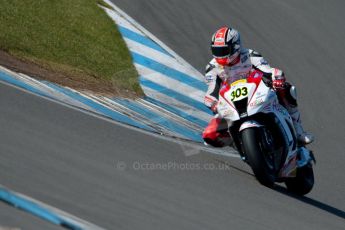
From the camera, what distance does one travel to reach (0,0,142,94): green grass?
12.0m

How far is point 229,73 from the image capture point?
847 cm

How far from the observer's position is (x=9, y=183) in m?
5.43

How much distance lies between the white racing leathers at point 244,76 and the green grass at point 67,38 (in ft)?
7.99

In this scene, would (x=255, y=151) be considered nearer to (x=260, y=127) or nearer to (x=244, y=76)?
(x=260, y=127)

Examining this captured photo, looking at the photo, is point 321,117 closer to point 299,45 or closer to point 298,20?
point 299,45

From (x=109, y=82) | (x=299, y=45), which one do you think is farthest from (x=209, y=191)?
(x=299, y=45)

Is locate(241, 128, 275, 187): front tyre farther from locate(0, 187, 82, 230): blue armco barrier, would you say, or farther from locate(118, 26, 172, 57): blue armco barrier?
locate(118, 26, 172, 57): blue armco barrier

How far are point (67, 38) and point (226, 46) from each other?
5242 mm

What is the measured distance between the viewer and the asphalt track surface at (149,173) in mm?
5586

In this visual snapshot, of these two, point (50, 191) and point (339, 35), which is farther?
point (339, 35)

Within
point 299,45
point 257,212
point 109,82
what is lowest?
point 257,212

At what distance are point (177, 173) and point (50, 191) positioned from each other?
7.88ft

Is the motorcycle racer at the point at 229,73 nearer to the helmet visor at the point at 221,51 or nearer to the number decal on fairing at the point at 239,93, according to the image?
A: the helmet visor at the point at 221,51

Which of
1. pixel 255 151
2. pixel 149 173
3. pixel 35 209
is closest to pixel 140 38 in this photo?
pixel 255 151
